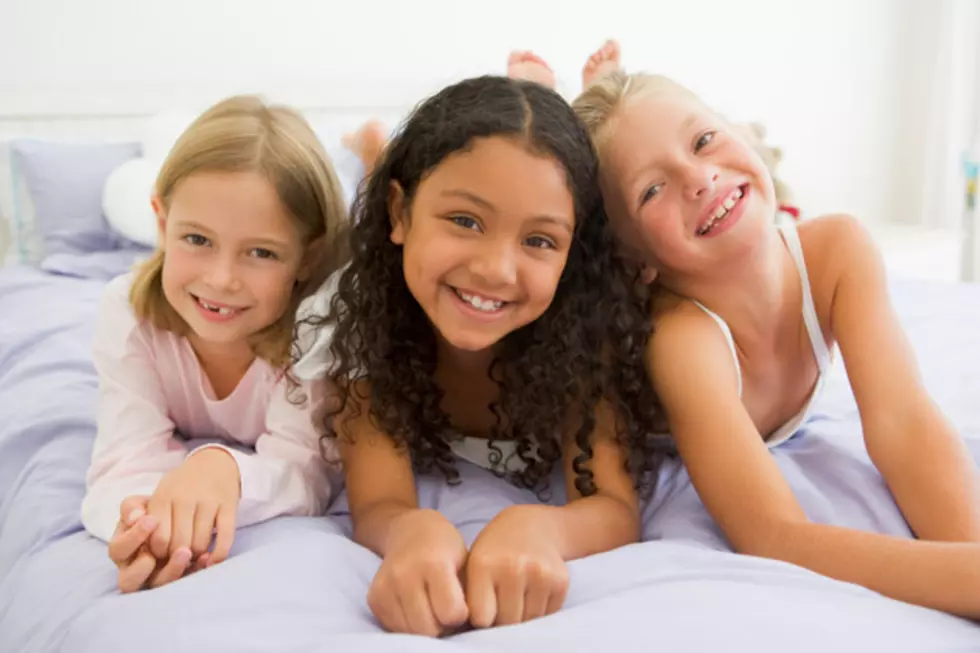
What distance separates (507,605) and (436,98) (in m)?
0.57

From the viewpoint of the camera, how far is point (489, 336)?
37.0 inches

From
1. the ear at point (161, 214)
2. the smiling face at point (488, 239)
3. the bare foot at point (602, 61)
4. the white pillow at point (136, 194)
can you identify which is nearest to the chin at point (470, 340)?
the smiling face at point (488, 239)

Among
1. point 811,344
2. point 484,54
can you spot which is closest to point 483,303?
point 811,344

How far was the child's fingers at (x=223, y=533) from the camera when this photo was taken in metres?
0.82

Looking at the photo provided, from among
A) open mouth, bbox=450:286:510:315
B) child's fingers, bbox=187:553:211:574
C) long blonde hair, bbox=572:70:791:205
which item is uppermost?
long blonde hair, bbox=572:70:791:205

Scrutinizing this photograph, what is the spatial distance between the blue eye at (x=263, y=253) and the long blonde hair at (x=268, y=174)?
0.15 feet

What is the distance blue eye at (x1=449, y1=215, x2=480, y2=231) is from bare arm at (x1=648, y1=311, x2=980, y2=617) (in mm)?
269

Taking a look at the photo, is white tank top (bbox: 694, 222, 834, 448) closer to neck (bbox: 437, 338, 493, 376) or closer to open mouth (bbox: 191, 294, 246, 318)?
neck (bbox: 437, 338, 493, 376)

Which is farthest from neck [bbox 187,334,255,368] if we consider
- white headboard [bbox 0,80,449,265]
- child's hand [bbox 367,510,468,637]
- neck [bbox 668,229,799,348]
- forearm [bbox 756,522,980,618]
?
white headboard [bbox 0,80,449,265]

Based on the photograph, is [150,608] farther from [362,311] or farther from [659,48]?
[659,48]

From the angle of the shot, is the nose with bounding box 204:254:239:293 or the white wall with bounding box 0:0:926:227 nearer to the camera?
the nose with bounding box 204:254:239:293

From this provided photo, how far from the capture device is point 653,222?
39.9 inches

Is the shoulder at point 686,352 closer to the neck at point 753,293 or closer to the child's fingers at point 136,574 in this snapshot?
the neck at point 753,293

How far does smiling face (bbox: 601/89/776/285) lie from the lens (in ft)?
3.32
